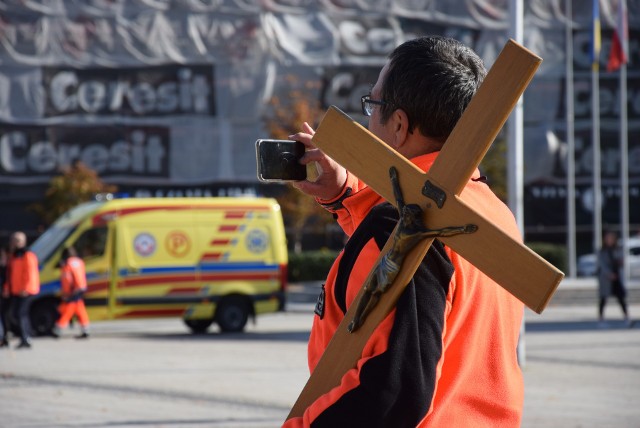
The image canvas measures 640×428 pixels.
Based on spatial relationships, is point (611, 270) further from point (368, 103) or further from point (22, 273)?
point (368, 103)

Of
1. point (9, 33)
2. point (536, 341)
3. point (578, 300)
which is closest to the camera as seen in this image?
point (536, 341)

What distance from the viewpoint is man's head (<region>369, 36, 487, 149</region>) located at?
233 cm

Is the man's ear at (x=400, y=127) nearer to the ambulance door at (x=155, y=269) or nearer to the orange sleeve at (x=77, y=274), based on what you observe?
the orange sleeve at (x=77, y=274)

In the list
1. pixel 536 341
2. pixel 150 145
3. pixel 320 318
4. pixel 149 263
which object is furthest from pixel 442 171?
pixel 150 145

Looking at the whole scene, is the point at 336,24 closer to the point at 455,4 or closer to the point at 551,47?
the point at 455,4

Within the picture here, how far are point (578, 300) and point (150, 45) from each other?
15470 millimetres

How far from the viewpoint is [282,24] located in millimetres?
34938

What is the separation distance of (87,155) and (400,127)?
1290 inches

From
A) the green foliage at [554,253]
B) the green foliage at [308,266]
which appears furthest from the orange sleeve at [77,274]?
the green foliage at [554,253]

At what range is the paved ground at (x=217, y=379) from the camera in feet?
29.1

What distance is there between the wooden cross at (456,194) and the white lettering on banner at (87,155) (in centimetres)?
3270

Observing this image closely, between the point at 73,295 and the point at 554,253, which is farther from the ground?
the point at 73,295

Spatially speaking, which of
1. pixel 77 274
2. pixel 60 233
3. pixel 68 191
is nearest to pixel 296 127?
pixel 68 191

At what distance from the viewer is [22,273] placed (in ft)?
53.8
